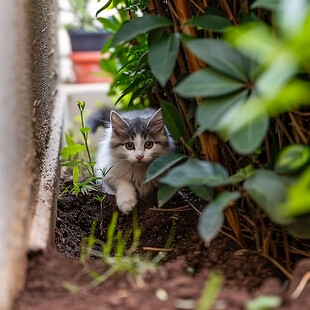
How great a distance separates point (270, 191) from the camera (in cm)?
129

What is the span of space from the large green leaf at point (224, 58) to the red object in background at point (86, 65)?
371cm

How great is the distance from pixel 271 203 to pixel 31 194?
0.65 m

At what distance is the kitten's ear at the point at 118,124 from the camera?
263cm

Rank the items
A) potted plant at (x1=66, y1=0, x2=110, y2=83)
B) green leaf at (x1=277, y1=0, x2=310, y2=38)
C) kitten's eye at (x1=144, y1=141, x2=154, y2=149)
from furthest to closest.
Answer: potted plant at (x1=66, y1=0, x2=110, y2=83)
kitten's eye at (x1=144, y1=141, x2=154, y2=149)
green leaf at (x1=277, y1=0, x2=310, y2=38)

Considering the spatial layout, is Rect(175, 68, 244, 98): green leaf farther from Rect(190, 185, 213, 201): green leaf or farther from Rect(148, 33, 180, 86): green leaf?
Rect(190, 185, 213, 201): green leaf

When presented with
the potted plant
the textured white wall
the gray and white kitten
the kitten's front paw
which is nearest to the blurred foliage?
the textured white wall

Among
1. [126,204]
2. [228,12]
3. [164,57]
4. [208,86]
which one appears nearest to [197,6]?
[228,12]

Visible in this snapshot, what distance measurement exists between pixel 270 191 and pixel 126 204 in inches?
39.2

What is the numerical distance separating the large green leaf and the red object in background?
3713 mm

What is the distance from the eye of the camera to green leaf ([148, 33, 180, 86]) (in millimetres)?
1412

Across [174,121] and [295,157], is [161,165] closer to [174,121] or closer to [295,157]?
[174,121]

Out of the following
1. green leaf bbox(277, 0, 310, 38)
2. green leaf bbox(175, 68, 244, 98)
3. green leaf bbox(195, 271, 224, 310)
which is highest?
green leaf bbox(277, 0, 310, 38)

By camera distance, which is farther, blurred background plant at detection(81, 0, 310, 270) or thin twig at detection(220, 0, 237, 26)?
thin twig at detection(220, 0, 237, 26)

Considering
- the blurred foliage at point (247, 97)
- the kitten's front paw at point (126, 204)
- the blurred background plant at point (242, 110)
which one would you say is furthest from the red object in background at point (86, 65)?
the blurred foliage at point (247, 97)
